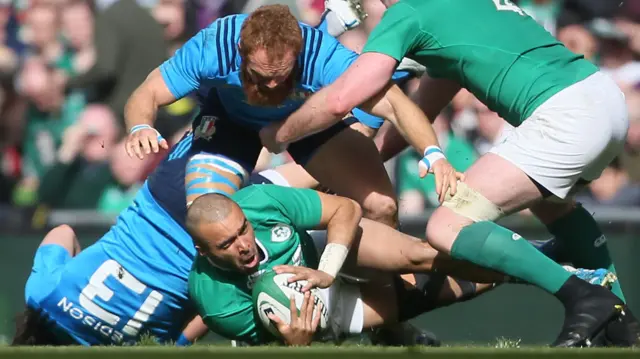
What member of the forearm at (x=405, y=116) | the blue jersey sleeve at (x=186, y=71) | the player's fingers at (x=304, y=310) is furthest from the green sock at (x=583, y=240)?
the blue jersey sleeve at (x=186, y=71)

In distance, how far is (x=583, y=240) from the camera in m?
6.68

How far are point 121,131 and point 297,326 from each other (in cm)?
421

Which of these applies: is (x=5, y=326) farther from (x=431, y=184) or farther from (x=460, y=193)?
(x=460, y=193)

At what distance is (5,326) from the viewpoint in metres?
9.04

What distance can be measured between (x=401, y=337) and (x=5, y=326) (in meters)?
3.44

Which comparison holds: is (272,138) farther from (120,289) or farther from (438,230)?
(120,289)

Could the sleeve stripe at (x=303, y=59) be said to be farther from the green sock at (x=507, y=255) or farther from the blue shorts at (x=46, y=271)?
the blue shorts at (x=46, y=271)

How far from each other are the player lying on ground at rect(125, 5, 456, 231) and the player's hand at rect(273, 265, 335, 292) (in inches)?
27.3

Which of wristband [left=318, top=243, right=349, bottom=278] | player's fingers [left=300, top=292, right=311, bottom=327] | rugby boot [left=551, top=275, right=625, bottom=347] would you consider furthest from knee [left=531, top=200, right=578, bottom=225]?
player's fingers [left=300, top=292, right=311, bottom=327]

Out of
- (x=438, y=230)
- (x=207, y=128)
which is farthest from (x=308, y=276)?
(x=207, y=128)

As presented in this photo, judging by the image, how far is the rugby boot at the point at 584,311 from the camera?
5535 millimetres

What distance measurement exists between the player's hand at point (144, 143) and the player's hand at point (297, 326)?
0.95 meters

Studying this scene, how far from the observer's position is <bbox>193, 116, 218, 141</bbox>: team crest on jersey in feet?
22.7

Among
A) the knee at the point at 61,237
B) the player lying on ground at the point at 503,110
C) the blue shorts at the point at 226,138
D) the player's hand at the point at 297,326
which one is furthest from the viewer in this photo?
the knee at the point at 61,237
